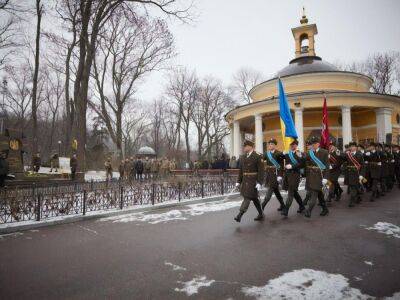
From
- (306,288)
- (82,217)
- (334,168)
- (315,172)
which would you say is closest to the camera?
(306,288)

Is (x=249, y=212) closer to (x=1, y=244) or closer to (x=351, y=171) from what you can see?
(x=351, y=171)

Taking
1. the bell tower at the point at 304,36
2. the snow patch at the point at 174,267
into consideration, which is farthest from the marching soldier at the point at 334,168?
the bell tower at the point at 304,36

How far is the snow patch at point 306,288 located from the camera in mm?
3402

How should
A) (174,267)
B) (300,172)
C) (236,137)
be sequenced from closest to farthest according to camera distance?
(174,267), (300,172), (236,137)

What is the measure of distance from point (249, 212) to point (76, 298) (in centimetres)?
656

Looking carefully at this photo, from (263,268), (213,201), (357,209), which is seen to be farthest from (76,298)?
(213,201)

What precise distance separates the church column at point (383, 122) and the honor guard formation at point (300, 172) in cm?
1583

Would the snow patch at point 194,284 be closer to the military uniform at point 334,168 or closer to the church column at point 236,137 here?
the military uniform at point 334,168

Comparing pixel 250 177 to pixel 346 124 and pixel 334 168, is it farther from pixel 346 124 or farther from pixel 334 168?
pixel 346 124

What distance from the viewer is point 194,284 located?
382 cm

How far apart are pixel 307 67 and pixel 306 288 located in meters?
30.0

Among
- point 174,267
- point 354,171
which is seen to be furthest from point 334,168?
point 174,267

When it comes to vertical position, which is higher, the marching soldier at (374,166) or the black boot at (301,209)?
the marching soldier at (374,166)

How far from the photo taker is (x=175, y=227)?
290 inches
